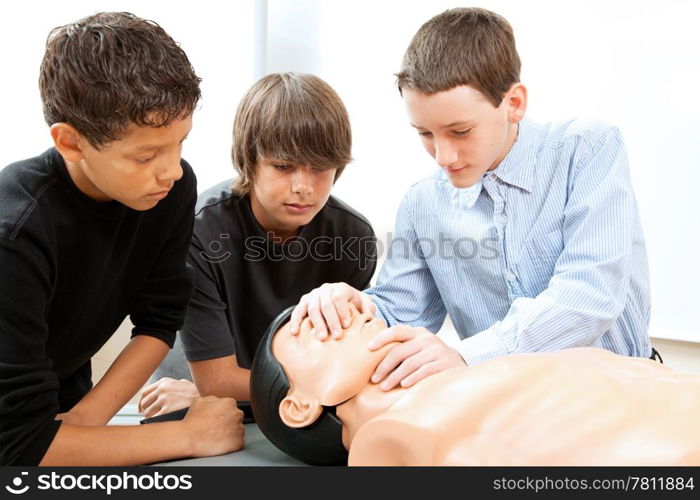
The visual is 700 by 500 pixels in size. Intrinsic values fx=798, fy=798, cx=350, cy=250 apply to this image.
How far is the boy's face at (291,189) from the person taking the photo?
1850mm

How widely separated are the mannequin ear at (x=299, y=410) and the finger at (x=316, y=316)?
0.37ft

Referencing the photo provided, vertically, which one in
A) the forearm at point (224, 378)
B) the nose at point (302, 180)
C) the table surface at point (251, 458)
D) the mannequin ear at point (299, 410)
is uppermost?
the nose at point (302, 180)

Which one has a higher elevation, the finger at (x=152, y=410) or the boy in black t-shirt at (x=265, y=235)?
the boy in black t-shirt at (x=265, y=235)

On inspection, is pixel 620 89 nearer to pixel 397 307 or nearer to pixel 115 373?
pixel 397 307

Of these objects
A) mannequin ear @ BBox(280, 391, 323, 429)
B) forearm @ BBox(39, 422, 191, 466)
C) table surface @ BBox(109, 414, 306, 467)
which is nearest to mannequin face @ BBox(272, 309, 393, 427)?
mannequin ear @ BBox(280, 391, 323, 429)

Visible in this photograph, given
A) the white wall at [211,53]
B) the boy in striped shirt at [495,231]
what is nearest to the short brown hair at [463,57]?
the boy in striped shirt at [495,231]

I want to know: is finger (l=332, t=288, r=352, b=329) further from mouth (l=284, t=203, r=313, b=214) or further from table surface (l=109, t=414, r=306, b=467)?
mouth (l=284, t=203, r=313, b=214)

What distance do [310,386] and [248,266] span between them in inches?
27.8

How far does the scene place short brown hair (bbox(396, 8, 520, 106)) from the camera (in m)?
1.54

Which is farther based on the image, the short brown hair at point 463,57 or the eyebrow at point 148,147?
the short brown hair at point 463,57

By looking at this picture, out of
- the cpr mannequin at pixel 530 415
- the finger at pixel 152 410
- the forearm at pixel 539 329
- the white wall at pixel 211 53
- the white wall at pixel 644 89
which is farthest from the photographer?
the white wall at pixel 211 53

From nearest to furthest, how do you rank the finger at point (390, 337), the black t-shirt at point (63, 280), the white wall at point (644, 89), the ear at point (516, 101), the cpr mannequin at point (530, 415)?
the cpr mannequin at point (530, 415) → the black t-shirt at point (63, 280) → the finger at point (390, 337) → the ear at point (516, 101) → the white wall at point (644, 89)

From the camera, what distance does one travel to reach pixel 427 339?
1.38 metres

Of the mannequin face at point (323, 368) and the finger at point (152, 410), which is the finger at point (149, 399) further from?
the mannequin face at point (323, 368)
